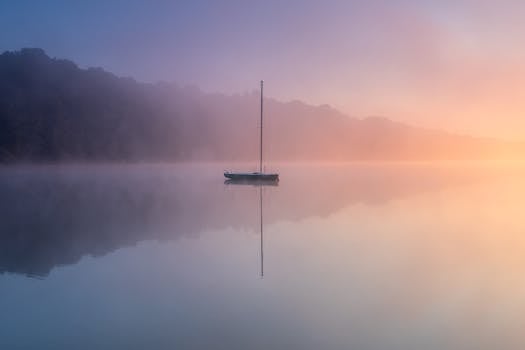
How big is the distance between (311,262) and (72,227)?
13.1m

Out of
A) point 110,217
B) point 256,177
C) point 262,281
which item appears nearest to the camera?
point 262,281

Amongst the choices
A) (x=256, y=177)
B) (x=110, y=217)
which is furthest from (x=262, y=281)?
(x=256, y=177)

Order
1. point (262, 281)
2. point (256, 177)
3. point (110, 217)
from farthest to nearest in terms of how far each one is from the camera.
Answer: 1. point (256, 177)
2. point (110, 217)
3. point (262, 281)

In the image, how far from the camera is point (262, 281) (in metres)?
13.8

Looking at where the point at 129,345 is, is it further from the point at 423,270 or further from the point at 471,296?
the point at 423,270

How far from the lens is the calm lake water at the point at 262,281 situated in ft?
32.4

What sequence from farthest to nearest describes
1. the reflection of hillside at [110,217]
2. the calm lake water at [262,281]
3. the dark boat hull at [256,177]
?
the dark boat hull at [256,177]
the reflection of hillside at [110,217]
the calm lake water at [262,281]

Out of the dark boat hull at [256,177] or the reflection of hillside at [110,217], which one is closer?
the reflection of hillside at [110,217]

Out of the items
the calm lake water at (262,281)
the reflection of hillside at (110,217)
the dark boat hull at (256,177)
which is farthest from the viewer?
the dark boat hull at (256,177)

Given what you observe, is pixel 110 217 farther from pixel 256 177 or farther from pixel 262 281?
pixel 256 177

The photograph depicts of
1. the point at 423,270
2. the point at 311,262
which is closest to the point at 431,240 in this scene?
the point at 423,270

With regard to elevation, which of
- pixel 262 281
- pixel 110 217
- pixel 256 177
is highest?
pixel 256 177

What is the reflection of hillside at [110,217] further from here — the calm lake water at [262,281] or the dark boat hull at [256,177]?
the dark boat hull at [256,177]

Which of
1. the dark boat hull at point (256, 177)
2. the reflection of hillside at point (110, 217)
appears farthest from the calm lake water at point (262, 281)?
the dark boat hull at point (256, 177)
